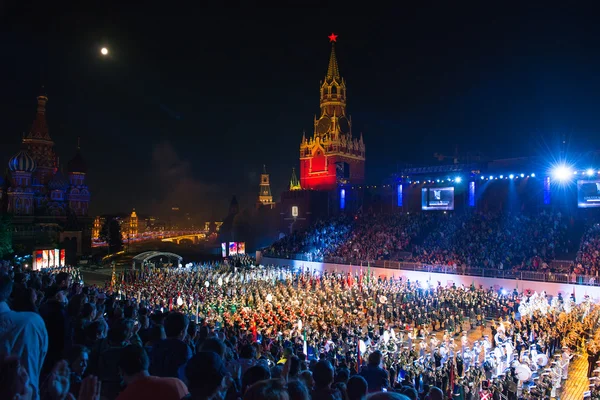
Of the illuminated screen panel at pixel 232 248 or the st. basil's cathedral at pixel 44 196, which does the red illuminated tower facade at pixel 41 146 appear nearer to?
the st. basil's cathedral at pixel 44 196

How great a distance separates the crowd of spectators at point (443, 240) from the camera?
91.2 feet

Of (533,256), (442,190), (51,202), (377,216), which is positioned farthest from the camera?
(51,202)

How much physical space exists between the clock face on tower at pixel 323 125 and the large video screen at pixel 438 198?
32823 mm

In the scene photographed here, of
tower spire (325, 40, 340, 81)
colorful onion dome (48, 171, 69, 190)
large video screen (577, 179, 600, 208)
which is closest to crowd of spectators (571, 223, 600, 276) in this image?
large video screen (577, 179, 600, 208)

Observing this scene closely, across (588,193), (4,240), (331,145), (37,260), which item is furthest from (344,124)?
(4,240)

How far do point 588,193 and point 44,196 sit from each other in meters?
70.1

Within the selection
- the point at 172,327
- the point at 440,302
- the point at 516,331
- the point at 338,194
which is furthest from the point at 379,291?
the point at 338,194

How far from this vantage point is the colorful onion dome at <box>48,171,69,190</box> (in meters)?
67.9

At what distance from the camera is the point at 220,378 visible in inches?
106

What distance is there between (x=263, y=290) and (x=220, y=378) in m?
21.2

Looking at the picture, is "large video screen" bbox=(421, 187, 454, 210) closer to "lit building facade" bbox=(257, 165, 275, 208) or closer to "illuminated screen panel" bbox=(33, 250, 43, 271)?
"illuminated screen panel" bbox=(33, 250, 43, 271)

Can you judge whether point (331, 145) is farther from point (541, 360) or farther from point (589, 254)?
point (541, 360)

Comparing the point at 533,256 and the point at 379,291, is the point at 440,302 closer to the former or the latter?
the point at 379,291

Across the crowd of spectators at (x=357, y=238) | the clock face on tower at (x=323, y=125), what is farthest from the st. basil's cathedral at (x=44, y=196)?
the clock face on tower at (x=323, y=125)
